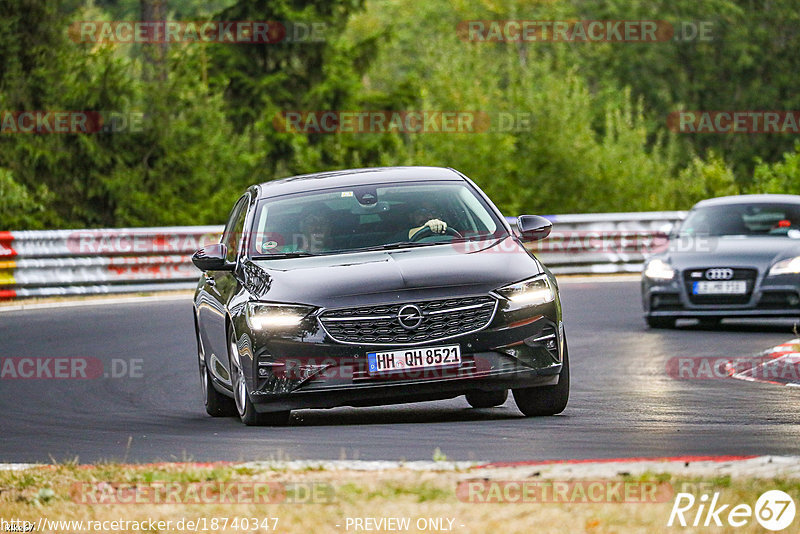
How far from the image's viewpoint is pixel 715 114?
7619 cm

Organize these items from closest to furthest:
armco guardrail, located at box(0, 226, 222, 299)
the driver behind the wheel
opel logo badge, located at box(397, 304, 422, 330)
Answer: opel logo badge, located at box(397, 304, 422, 330), the driver behind the wheel, armco guardrail, located at box(0, 226, 222, 299)

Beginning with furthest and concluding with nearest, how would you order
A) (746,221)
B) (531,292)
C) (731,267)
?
(746,221)
(731,267)
(531,292)

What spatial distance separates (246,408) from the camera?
1062cm

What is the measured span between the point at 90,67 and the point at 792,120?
45.0 m

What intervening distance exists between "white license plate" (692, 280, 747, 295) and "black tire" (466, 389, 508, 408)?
7130 millimetres

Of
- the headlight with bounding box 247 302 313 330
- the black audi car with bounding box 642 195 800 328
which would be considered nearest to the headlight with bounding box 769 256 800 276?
the black audi car with bounding box 642 195 800 328

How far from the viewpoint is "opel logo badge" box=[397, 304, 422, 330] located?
994 centimetres

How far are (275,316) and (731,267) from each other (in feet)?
31.0

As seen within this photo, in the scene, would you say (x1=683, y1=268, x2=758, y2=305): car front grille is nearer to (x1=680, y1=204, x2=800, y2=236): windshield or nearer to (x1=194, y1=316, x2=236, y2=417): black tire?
(x1=680, y1=204, x2=800, y2=236): windshield

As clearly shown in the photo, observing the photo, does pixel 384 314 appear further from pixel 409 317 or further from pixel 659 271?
pixel 659 271

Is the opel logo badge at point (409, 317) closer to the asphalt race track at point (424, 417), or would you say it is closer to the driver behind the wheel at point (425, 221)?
the asphalt race track at point (424, 417)

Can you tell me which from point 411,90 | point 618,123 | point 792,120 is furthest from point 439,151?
point 792,120

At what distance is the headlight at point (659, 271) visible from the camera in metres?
19.0

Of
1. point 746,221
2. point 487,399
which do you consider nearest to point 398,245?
point 487,399
